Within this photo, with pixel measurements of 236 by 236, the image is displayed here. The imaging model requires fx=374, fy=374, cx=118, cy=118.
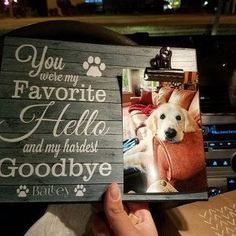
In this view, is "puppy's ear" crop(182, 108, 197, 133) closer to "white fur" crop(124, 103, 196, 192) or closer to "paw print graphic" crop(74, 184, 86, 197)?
"white fur" crop(124, 103, 196, 192)

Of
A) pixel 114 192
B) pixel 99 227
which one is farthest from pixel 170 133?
pixel 99 227

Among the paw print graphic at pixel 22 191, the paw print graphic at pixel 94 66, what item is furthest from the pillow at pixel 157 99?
the paw print graphic at pixel 22 191

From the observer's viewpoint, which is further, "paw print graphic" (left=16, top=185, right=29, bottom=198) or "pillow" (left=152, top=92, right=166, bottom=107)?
"pillow" (left=152, top=92, right=166, bottom=107)

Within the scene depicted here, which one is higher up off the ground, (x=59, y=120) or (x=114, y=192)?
(x=59, y=120)

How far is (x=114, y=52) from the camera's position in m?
1.04

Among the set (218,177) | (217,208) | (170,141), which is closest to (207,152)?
(218,177)

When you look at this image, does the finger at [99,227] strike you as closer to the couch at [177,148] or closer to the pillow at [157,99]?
the couch at [177,148]

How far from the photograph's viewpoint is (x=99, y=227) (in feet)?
3.43

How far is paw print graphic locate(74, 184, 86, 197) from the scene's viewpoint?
36.6 inches

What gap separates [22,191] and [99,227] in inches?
10.3

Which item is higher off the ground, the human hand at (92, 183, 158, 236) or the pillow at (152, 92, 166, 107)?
the pillow at (152, 92, 166, 107)

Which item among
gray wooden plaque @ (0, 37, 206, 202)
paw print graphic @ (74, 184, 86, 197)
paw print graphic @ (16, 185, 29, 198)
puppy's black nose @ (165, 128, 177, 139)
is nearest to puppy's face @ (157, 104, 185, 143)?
puppy's black nose @ (165, 128, 177, 139)

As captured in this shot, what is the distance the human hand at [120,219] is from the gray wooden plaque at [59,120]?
0.11ft

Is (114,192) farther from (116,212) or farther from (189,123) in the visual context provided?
(189,123)
